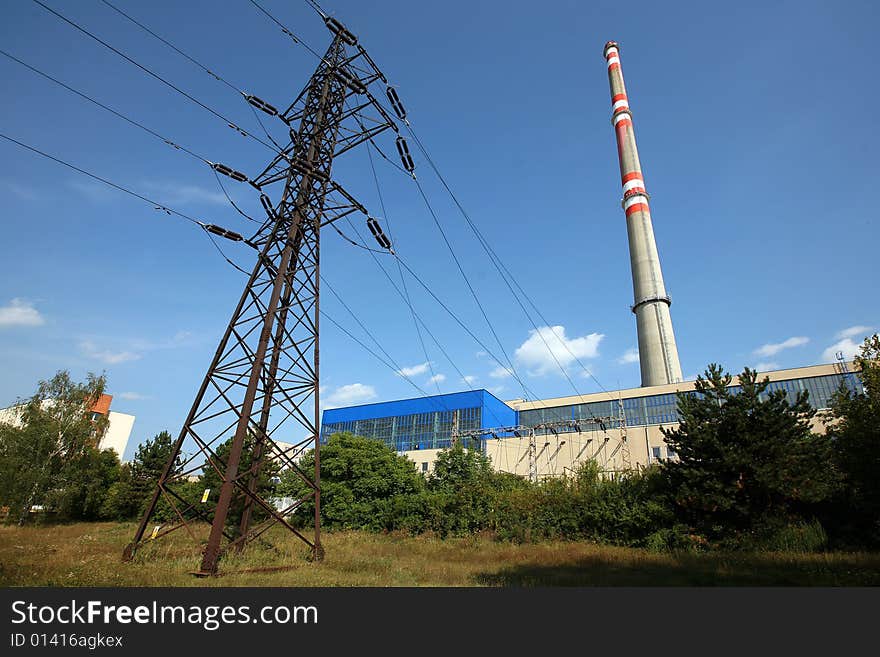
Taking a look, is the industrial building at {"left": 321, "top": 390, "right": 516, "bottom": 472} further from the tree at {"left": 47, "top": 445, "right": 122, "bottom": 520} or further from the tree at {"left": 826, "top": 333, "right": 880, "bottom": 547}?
the tree at {"left": 826, "top": 333, "right": 880, "bottom": 547}

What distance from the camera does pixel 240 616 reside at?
5.27 m

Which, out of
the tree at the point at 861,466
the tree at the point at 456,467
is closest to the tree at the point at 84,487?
the tree at the point at 456,467

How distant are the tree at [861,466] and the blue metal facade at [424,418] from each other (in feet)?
167

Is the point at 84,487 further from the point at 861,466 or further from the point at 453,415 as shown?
the point at 861,466

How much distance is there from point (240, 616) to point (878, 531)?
2159 cm

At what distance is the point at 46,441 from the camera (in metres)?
35.9

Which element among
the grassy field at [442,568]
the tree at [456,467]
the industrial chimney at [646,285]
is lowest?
the grassy field at [442,568]

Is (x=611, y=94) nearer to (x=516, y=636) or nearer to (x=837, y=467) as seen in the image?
(x=837, y=467)

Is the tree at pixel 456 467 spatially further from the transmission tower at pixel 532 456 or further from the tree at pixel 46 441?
the tree at pixel 46 441

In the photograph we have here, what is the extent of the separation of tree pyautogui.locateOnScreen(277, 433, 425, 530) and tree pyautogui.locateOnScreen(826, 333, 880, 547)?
23149 mm

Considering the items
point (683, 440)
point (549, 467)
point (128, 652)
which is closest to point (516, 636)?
point (128, 652)

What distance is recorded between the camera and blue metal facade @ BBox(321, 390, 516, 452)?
7094cm

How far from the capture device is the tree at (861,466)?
16.5 metres

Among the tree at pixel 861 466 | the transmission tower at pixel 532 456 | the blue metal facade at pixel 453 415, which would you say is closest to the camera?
the tree at pixel 861 466
